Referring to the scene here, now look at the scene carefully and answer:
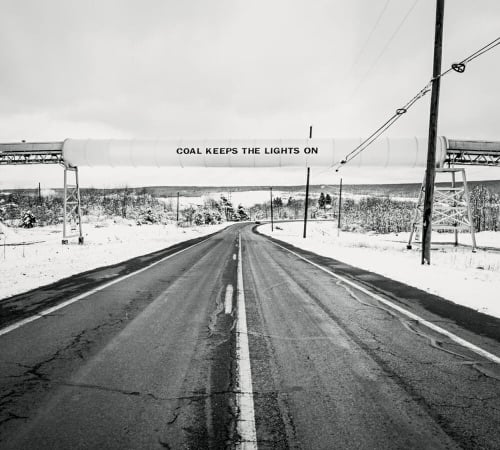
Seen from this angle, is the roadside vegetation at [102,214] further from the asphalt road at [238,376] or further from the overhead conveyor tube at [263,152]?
the asphalt road at [238,376]

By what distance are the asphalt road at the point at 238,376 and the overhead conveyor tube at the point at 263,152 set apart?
32.8ft

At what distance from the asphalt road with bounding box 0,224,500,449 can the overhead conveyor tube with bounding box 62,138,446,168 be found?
9.99m

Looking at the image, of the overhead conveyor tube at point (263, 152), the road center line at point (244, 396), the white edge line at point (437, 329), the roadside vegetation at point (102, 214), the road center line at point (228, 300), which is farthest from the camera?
the roadside vegetation at point (102, 214)

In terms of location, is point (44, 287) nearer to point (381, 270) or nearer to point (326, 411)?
point (326, 411)

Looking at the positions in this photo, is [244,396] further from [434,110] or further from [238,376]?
[434,110]

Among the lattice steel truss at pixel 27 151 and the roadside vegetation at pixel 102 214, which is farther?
the roadside vegetation at pixel 102 214

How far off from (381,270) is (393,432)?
362 inches

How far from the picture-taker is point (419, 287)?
7891mm

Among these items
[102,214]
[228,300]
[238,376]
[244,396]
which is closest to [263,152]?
[228,300]

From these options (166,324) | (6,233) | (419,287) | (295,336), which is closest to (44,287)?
(166,324)

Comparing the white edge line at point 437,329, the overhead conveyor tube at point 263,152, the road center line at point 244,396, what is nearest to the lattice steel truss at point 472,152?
the overhead conveyor tube at point 263,152

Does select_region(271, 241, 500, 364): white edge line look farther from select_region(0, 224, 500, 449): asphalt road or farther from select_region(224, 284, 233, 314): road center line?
select_region(224, 284, 233, 314): road center line

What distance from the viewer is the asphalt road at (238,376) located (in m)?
2.23

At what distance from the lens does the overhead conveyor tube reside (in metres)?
14.3
